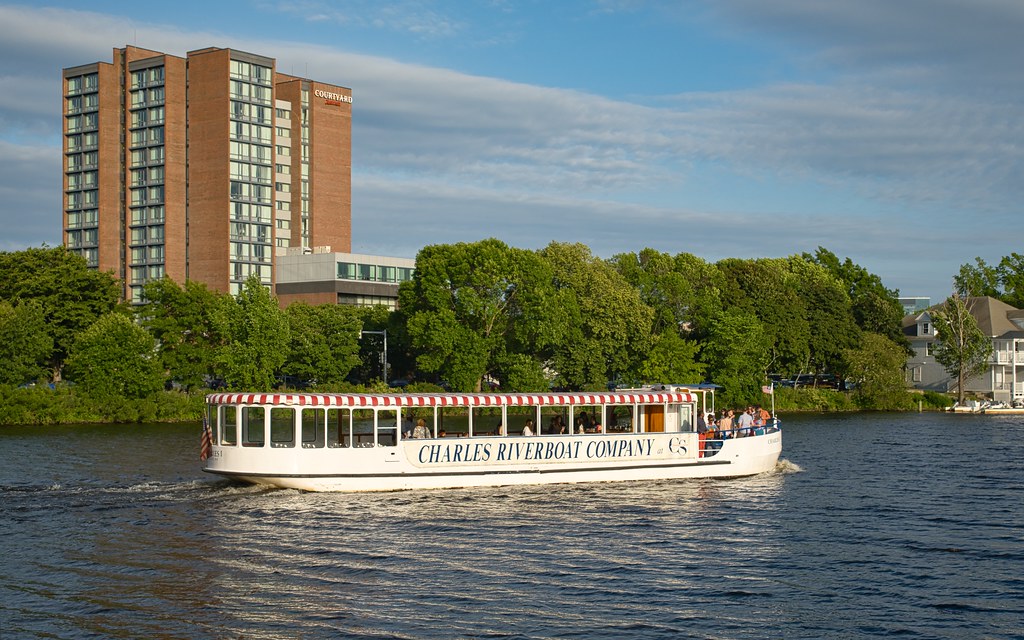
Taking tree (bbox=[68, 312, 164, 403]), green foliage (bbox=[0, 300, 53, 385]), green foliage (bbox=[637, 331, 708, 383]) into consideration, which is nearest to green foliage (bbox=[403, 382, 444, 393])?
green foliage (bbox=[637, 331, 708, 383])

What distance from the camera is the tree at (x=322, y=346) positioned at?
303 ft

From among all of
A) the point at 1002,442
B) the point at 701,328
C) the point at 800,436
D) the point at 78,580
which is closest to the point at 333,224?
the point at 701,328

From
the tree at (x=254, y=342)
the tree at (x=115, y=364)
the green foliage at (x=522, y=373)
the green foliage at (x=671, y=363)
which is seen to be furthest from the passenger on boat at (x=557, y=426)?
the green foliage at (x=671, y=363)

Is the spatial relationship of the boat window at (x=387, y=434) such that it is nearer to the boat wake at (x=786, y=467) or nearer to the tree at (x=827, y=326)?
the boat wake at (x=786, y=467)

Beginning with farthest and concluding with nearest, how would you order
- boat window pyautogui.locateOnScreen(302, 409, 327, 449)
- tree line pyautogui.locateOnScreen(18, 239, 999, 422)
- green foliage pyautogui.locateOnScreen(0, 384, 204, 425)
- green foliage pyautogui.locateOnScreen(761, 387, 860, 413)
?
1. green foliage pyautogui.locateOnScreen(761, 387, 860, 413)
2. tree line pyautogui.locateOnScreen(18, 239, 999, 422)
3. green foliage pyautogui.locateOnScreen(0, 384, 204, 425)
4. boat window pyautogui.locateOnScreen(302, 409, 327, 449)

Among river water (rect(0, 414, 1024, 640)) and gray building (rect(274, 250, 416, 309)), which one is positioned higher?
gray building (rect(274, 250, 416, 309))

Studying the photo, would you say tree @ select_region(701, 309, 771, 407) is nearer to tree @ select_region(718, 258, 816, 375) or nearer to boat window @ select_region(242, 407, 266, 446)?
tree @ select_region(718, 258, 816, 375)

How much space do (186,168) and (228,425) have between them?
342 ft

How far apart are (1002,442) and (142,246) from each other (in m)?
106

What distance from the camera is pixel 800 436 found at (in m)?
68.8

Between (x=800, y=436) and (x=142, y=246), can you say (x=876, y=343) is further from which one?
(x=142, y=246)

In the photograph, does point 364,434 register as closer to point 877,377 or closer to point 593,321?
point 593,321

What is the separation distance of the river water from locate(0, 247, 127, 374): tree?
5207 centimetres

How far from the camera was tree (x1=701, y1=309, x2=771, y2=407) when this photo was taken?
97625 millimetres
